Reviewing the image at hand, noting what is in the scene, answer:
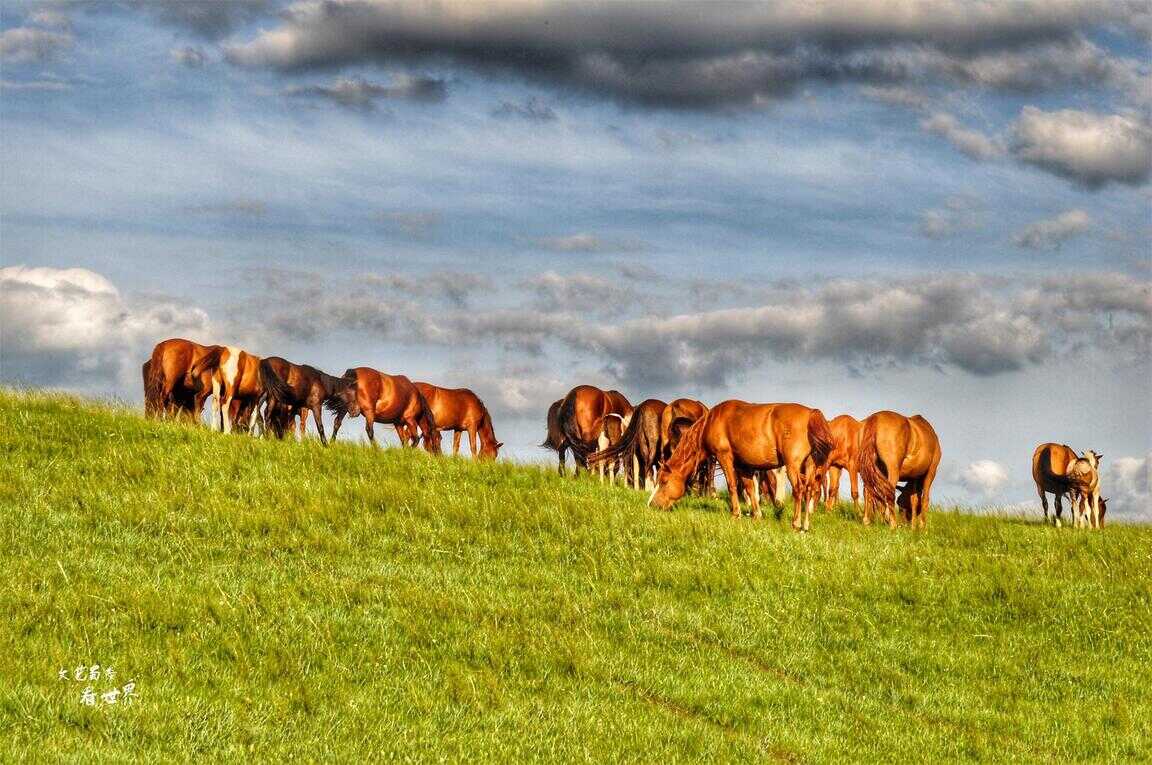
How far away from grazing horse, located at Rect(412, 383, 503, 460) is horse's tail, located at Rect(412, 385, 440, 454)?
162 centimetres

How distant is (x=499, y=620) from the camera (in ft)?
46.3

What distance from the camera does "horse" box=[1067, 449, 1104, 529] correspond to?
31.4 metres

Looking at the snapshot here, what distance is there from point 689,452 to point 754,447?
132 cm

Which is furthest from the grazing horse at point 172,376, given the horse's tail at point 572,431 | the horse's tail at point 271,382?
the horse's tail at point 572,431

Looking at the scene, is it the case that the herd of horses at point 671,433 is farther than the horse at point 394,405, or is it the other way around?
the horse at point 394,405

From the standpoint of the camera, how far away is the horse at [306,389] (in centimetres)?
2880

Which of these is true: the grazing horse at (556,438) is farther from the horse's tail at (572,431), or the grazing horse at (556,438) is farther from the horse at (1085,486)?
the horse at (1085,486)

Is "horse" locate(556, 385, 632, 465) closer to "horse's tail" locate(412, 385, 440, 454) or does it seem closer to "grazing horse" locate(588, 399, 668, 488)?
"grazing horse" locate(588, 399, 668, 488)

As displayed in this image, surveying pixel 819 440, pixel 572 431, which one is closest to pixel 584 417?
pixel 572 431

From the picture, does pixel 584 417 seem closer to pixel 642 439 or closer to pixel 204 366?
pixel 642 439

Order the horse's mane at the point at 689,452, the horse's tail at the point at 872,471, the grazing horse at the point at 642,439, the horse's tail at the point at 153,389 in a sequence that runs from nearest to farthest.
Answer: the horse's mane at the point at 689,452 → the horse's tail at the point at 872,471 → the grazing horse at the point at 642,439 → the horse's tail at the point at 153,389

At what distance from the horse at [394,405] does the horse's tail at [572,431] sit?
4804 mm

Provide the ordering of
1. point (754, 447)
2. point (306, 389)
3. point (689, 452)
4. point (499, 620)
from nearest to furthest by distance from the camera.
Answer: point (499, 620)
point (754, 447)
point (689, 452)
point (306, 389)

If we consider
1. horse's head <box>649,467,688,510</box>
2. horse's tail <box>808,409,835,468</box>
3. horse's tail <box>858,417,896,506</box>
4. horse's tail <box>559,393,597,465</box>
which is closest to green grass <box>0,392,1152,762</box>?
horse's head <box>649,467,688,510</box>
